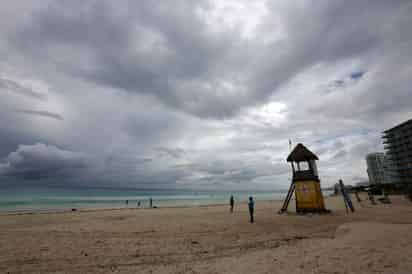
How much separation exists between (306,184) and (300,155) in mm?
2527

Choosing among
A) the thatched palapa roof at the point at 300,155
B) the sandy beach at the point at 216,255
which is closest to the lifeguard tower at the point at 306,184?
the thatched palapa roof at the point at 300,155

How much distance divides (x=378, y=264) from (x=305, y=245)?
2.97 meters

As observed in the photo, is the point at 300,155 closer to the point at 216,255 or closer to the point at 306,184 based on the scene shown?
the point at 306,184

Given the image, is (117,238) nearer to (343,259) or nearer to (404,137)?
(343,259)

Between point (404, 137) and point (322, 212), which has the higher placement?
point (404, 137)

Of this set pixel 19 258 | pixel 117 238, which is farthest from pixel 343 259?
pixel 19 258

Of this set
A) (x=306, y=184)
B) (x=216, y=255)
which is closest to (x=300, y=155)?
(x=306, y=184)

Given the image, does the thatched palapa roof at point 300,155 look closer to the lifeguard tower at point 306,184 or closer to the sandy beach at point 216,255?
the lifeguard tower at point 306,184

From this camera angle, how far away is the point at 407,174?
201ft

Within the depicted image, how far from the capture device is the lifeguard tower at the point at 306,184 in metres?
18.3

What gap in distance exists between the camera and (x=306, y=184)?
61.1 ft

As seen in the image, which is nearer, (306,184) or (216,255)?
(216,255)

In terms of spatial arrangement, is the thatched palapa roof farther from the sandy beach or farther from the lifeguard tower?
the sandy beach

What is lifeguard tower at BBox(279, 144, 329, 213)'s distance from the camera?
18.3 m
